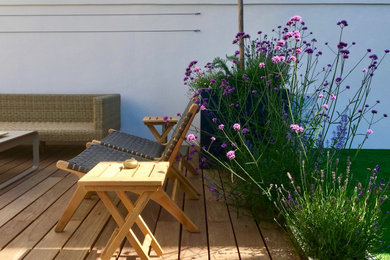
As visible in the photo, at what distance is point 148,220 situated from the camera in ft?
8.57

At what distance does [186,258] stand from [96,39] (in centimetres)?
384

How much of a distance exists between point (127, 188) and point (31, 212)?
47.5 inches

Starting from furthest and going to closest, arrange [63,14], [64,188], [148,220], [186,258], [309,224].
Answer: [63,14], [64,188], [148,220], [186,258], [309,224]

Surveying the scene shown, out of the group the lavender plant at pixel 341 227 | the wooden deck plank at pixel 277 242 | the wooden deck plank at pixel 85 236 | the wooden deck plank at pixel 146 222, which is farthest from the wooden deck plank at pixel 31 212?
the lavender plant at pixel 341 227

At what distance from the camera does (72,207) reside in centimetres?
231

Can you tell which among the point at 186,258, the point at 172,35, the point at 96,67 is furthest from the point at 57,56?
the point at 186,258

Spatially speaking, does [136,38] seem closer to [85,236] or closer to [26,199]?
[26,199]

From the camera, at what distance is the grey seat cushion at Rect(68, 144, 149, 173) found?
7.95 ft

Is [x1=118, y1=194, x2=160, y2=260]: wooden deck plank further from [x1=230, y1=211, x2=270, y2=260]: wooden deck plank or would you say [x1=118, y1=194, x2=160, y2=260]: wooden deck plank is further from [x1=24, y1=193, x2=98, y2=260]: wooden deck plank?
[x1=230, y1=211, x2=270, y2=260]: wooden deck plank

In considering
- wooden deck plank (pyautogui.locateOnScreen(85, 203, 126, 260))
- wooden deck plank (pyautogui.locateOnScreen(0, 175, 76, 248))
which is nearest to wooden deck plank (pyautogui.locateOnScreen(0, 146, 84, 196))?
wooden deck plank (pyautogui.locateOnScreen(0, 175, 76, 248))

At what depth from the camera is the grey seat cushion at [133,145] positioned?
2.98 metres

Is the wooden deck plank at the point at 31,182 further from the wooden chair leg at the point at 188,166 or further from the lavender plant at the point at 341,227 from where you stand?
the lavender plant at the point at 341,227

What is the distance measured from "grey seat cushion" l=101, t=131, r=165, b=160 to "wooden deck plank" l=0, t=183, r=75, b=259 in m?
0.57

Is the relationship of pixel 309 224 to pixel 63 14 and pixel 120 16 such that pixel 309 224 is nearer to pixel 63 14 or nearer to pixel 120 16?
pixel 120 16
